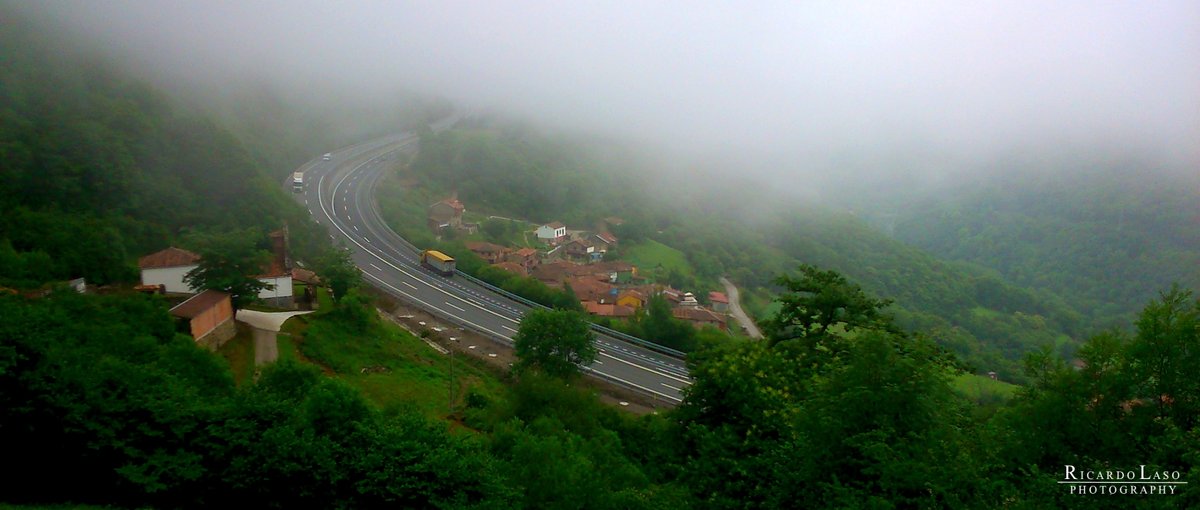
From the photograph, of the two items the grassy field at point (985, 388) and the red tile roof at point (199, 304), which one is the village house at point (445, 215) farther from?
the grassy field at point (985, 388)

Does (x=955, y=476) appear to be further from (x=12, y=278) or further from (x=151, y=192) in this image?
(x=151, y=192)

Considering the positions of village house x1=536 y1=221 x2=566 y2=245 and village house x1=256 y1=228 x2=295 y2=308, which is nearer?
village house x1=256 y1=228 x2=295 y2=308

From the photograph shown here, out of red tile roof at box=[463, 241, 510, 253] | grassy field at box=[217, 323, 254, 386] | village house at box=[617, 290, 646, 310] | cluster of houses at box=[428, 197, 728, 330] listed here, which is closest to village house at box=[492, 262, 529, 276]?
cluster of houses at box=[428, 197, 728, 330]

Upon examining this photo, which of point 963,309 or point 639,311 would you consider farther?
point 963,309

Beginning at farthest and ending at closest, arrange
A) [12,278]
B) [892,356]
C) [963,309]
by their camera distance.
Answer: [963,309] < [12,278] < [892,356]

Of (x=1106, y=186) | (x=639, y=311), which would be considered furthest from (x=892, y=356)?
(x=1106, y=186)

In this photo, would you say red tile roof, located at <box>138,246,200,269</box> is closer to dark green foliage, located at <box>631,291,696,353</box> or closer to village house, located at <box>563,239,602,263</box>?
dark green foliage, located at <box>631,291,696,353</box>
